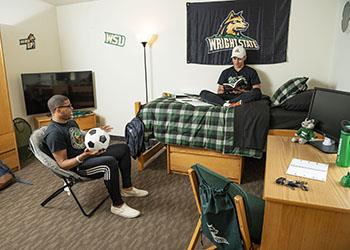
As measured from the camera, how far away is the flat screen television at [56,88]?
3.80 m

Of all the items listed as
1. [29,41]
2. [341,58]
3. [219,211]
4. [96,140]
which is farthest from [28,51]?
[341,58]

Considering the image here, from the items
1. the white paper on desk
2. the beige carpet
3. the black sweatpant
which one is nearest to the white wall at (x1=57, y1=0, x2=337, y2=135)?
the beige carpet

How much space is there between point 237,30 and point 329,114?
216cm

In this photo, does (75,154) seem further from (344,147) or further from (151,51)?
(151,51)

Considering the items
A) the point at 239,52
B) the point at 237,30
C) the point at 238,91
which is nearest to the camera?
the point at 239,52

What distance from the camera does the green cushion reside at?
3.00 metres

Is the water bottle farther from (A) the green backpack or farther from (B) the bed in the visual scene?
(B) the bed

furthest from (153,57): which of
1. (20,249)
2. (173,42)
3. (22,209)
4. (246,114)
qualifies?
(20,249)

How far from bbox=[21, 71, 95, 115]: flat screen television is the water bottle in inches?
147

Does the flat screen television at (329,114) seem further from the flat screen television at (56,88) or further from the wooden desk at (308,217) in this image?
the flat screen television at (56,88)

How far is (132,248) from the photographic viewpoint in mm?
1962

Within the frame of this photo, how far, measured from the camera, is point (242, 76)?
3.44 metres

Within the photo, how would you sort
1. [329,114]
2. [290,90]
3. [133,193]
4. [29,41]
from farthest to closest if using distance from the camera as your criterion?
[29,41]
[290,90]
[133,193]
[329,114]

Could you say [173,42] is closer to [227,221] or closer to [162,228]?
[162,228]
